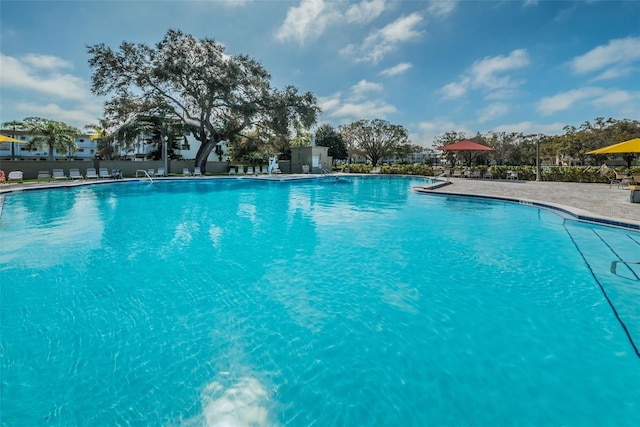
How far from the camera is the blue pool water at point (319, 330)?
2170mm

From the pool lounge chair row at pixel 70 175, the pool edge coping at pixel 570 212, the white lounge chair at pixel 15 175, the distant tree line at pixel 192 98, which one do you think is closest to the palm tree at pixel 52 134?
the distant tree line at pixel 192 98

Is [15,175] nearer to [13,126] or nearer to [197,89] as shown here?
[197,89]

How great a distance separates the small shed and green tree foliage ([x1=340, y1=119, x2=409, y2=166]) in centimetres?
1787

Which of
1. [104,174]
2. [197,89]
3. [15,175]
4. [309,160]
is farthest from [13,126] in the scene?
[309,160]

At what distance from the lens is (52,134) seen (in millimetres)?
34250

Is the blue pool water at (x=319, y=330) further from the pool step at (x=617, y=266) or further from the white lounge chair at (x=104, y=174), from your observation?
the white lounge chair at (x=104, y=174)

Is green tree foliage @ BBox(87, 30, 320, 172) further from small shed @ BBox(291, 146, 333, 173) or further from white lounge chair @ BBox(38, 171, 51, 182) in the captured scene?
white lounge chair @ BBox(38, 171, 51, 182)

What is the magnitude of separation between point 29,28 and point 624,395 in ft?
59.6

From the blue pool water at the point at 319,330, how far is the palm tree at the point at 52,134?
121 ft

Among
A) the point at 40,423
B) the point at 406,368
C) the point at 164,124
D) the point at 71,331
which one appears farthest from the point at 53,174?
the point at 406,368

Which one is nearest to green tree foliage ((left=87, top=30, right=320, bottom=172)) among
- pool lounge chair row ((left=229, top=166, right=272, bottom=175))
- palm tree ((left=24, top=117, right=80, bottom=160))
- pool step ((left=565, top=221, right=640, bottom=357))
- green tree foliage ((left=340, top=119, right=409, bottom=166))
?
pool lounge chair row ((left=229, top=166, right=272, bottom=175))

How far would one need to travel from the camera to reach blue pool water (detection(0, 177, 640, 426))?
2.17 meters

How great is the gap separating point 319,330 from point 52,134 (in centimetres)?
4362

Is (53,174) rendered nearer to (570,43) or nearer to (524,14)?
(524,14)
